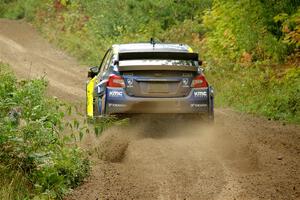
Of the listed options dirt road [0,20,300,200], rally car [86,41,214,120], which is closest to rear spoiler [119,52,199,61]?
rally car [86,41,214,120]

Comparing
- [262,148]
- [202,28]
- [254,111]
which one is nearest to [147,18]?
[202,28]

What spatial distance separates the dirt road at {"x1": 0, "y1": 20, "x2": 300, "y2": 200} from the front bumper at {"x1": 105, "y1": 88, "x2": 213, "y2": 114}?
342 mm

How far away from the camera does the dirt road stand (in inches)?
300

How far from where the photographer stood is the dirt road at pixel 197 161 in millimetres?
7625

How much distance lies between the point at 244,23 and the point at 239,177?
9667 mm

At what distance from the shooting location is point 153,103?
35.2 ft

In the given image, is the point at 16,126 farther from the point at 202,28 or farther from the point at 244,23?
the point at 202,28

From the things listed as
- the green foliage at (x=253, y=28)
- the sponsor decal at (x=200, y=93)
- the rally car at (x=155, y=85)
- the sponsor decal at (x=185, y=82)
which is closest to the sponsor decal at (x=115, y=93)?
the rally car at (x=155, y=85)

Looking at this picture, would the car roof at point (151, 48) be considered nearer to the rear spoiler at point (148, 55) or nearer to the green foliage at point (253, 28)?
the rear spoiler at point (148, 55)

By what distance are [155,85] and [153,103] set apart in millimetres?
300

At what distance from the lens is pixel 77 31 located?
32.1 m

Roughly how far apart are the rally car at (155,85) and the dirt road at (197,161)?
15.1 inches

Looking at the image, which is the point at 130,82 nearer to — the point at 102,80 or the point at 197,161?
the point at 102,80

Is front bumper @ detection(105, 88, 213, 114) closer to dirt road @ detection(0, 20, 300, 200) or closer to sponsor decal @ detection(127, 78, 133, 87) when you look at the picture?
sponsor decal @ detection(127, 78, 133, 87)
